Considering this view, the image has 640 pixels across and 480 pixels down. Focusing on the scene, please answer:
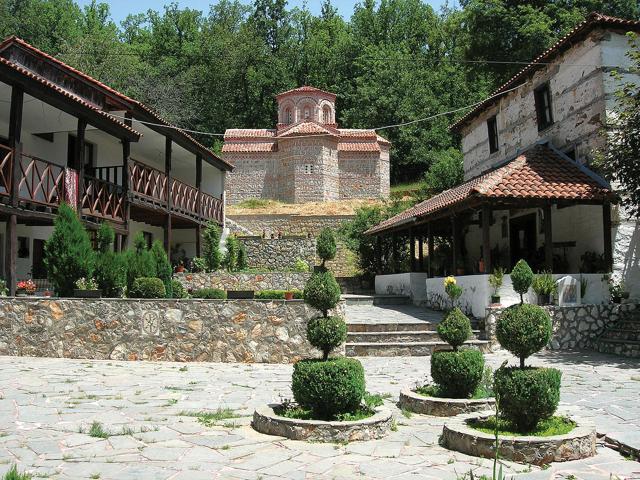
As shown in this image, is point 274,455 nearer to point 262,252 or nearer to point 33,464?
point 33,464

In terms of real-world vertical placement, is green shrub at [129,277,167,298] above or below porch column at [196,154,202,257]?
below

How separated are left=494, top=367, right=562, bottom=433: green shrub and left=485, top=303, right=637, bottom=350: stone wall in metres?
7.38

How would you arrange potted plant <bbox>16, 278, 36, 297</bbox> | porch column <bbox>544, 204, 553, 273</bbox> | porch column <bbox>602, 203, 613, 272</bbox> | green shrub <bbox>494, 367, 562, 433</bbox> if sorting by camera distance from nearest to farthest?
green shrub <bbox>494, 367, 562, 433</bbox> < potted plant <bbox>16, 278, 36, 297</bbox> < porch column <bbox>544, 204, 553, 273</bbox> < porch column <bbox>602, 203, 613, 272</bbox>

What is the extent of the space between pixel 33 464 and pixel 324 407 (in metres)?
2.51

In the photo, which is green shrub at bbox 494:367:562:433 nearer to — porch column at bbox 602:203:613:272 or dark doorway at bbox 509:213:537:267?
porch column at bbox 602:203:613:272

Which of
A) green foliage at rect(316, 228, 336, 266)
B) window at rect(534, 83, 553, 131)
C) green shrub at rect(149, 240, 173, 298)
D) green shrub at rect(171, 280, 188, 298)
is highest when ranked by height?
window at rect(534, 83, 553, 131)

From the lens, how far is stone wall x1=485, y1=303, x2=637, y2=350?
1247cm

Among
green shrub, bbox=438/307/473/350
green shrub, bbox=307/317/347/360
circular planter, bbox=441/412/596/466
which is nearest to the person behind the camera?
circular planter, bbox=441/412/596/466

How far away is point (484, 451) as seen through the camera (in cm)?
490

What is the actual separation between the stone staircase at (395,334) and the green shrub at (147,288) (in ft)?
13.4

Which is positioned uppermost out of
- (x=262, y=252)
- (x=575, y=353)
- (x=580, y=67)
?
(x=580, y=67)

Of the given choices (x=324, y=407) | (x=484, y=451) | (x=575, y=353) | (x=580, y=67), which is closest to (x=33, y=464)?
(x=324, y=407)

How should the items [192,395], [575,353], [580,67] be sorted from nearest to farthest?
[192,395] → [575,353] → [580,67]

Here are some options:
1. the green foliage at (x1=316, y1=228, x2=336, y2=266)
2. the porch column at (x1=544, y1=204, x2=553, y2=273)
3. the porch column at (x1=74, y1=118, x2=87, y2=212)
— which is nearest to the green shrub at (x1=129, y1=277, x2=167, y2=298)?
the porch column at (x1=74, y1=118, x2=87, y2=212)
